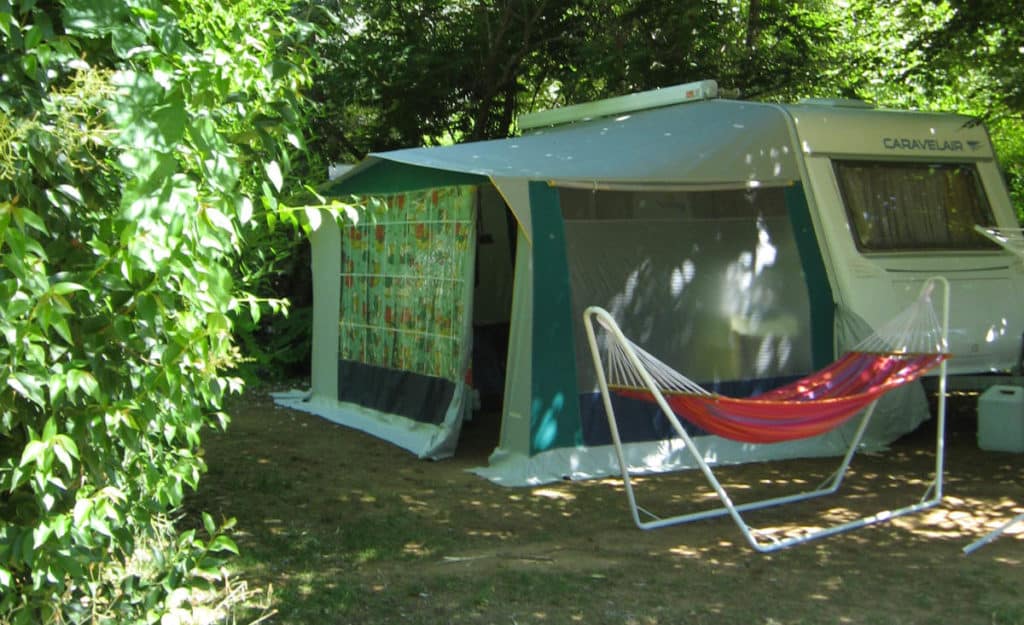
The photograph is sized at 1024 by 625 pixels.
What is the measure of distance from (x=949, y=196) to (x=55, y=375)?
634 centimetres

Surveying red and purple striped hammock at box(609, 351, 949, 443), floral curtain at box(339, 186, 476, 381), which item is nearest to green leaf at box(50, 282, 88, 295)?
red and purple striped hammock at box(609, 351, 949, 443)

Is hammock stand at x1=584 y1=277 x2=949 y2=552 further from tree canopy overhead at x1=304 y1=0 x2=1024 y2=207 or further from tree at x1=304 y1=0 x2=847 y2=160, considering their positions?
tree at x1=304 y1=0 x2=847 y2=160

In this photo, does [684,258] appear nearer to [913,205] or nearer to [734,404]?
[913,205]

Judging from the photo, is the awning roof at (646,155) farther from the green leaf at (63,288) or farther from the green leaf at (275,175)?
the green leaf at (63,288)

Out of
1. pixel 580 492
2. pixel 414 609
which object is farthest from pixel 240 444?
pixel 414 609

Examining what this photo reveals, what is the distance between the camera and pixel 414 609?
12.6ft

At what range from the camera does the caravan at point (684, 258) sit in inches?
235

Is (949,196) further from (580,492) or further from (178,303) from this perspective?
(178,303)

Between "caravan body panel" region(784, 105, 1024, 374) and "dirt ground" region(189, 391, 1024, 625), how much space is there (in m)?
0.85

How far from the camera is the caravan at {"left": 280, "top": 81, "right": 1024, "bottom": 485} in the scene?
5.96 meters

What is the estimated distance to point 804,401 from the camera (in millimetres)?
4824

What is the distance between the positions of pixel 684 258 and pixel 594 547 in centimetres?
228

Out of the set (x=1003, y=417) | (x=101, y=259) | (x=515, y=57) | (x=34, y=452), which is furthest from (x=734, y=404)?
(x=515, y=57)

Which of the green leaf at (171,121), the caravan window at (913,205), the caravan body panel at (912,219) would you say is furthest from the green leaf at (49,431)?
the caravan window at (913,205)
